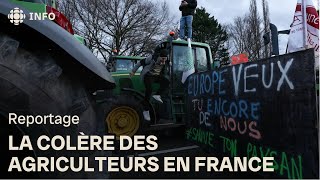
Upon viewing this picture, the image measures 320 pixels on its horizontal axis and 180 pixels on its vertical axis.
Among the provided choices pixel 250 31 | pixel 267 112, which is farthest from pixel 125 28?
pixel 267 112

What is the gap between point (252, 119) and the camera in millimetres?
2932

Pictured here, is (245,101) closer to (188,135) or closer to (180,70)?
(188,135)

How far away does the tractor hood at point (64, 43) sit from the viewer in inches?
73.5

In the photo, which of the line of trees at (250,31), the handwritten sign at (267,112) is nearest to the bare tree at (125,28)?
the line of trees at (250,31)

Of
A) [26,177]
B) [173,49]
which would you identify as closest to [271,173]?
[26,177]

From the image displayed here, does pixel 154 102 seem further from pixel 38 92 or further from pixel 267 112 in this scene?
pixel 38 92

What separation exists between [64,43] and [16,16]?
26 centimetres

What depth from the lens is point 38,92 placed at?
181 cm

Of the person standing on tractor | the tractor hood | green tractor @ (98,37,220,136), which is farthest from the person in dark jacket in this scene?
the tractor hood

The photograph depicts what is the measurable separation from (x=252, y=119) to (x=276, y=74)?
0.49m

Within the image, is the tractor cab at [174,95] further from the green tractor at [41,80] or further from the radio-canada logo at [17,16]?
the radio-canada logo at [17,16]

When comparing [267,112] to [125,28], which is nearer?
[267,112]

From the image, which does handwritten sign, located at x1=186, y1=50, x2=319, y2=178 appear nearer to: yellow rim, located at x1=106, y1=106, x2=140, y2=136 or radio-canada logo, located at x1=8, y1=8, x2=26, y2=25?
radio-canada logo, located at x1=8, y1=8, x2=26, y2=25

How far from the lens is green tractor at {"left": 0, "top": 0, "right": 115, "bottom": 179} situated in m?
1.78
